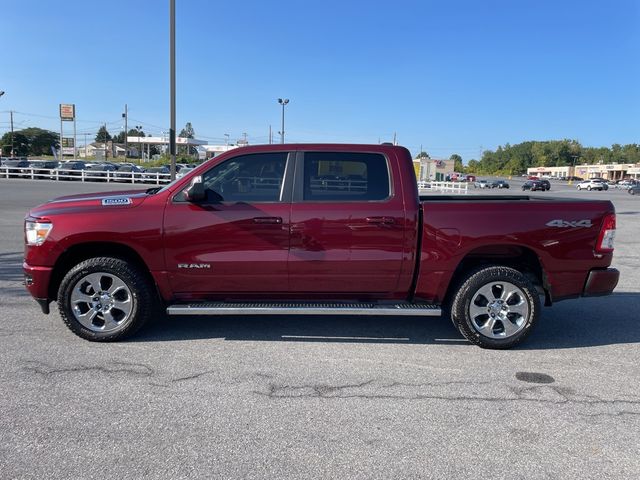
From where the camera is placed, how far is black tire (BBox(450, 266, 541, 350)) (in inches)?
183

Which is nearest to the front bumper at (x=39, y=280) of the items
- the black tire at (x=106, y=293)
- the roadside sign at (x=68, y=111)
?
the black tire at (x=106, y=293)

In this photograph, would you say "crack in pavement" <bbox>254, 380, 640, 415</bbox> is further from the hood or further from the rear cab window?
the hood

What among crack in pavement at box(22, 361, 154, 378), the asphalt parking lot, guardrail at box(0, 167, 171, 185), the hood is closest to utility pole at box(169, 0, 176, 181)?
the asphalt parking lot

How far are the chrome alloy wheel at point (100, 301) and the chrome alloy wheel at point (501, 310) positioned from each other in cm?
333

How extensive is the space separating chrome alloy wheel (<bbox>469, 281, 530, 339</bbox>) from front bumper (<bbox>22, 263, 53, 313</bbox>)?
4.04m

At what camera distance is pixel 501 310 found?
4.69 meters

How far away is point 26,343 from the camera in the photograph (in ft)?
15.0

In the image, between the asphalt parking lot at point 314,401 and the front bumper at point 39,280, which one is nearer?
the asphalt parking lot at point 314,401

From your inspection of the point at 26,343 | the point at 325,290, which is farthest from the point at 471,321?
the point at 26,343

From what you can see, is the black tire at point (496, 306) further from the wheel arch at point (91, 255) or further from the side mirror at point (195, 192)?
the wheel arch at point (91, 255)

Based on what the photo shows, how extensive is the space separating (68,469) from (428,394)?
2461 mm

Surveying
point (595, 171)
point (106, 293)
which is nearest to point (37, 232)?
point (106, 293)

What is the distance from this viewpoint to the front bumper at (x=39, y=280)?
4.57 metres

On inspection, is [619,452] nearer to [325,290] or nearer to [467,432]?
[467,432]
